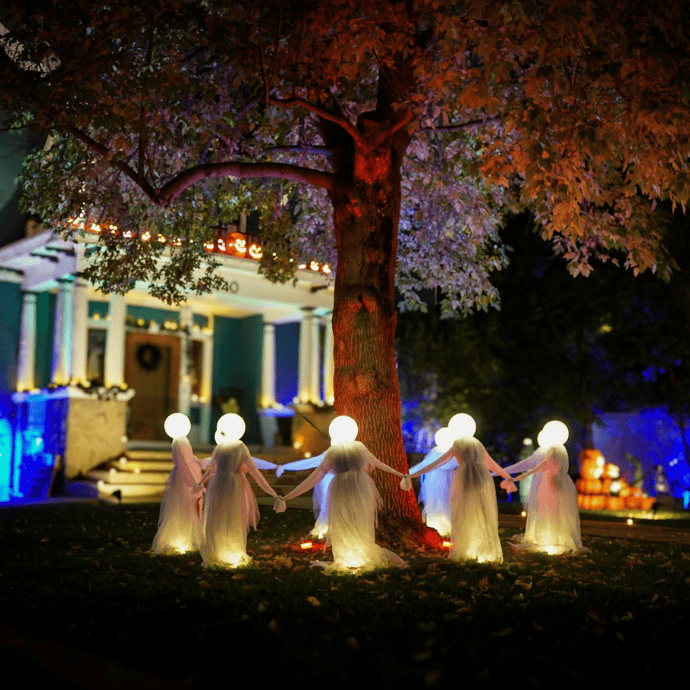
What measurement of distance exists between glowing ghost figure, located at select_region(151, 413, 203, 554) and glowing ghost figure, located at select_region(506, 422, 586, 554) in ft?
12.2

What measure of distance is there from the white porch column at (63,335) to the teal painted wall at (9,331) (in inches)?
69.4

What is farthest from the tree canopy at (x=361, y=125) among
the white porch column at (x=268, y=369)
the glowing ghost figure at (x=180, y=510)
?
the white porch column at (x=268, y=369)

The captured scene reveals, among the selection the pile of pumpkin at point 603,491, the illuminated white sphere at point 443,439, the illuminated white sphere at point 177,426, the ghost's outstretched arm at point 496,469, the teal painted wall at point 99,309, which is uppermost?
the teal painted wall at point 99,309

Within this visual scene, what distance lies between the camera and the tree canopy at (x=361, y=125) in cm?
810

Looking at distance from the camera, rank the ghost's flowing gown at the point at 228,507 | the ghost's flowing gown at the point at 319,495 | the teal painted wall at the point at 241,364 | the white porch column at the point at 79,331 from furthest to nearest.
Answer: the teal painted wall at the point at 241,364
the white porch column at the point at 79,331
the ghost's flowing gown at the point at 319,495
the ghost's flowing gown at the point at 228,507

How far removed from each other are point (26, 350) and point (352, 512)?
15.0 meters

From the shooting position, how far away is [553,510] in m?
9.76

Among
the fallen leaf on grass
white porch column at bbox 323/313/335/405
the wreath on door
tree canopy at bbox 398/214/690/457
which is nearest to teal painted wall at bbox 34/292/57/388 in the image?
the wreath on door

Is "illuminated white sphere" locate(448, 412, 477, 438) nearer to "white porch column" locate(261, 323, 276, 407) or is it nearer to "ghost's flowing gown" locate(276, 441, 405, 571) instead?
"ghost's flowing gown" locate(276, 441, 405, 571)

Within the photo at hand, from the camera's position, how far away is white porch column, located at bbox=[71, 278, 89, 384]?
18969 mm

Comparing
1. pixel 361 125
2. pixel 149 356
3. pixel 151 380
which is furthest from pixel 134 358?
pixel 361 125

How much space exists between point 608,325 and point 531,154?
17.0m

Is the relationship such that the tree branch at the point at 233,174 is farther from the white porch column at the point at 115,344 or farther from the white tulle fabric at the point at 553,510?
the white porch column at the point at 115,344

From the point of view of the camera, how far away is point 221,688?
407 cm
